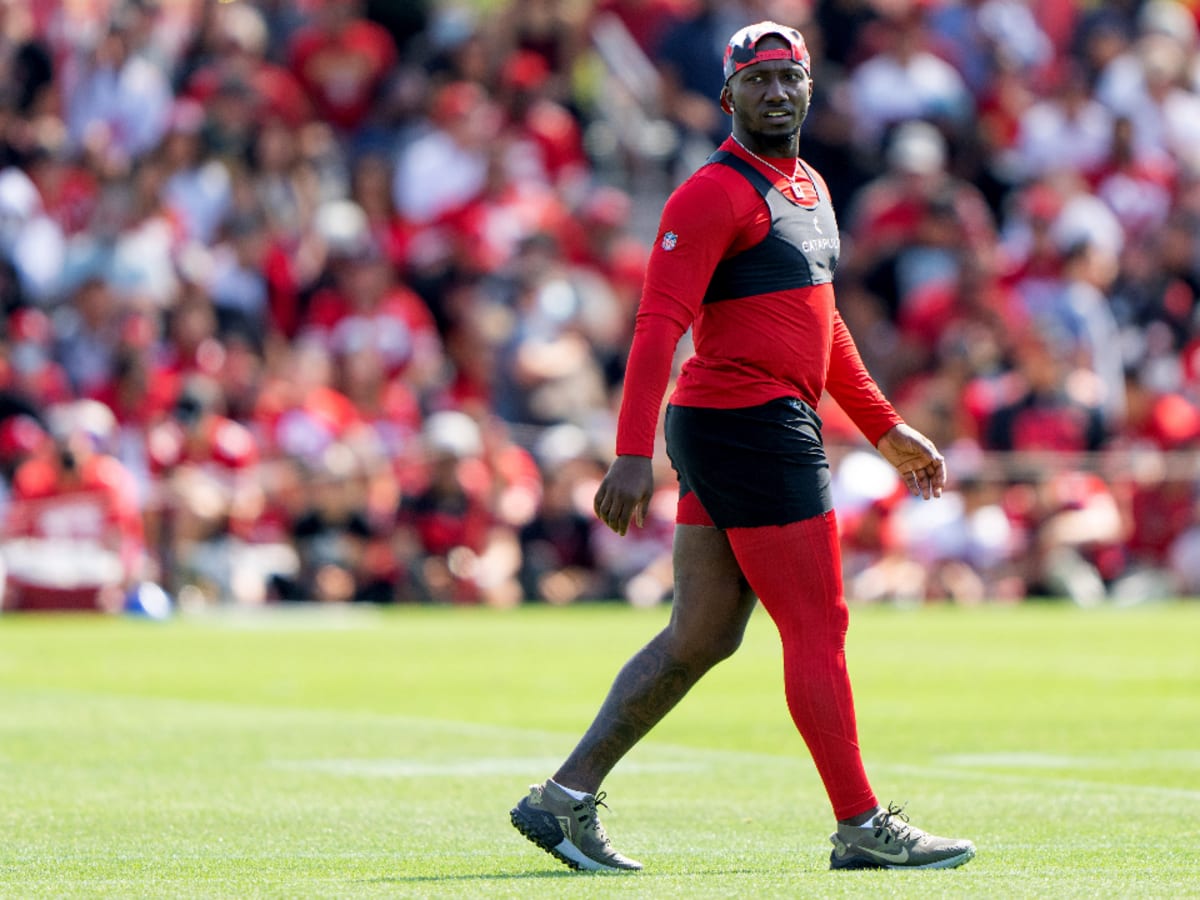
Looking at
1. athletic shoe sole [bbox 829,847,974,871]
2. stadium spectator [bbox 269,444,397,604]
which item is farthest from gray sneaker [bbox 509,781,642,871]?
stadium spectator [bbox 269,444,397,604]

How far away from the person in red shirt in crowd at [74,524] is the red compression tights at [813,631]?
13.2m

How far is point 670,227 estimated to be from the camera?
21.7 feet

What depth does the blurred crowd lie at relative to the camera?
794 inches

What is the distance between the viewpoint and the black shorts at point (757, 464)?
6668 millimetres

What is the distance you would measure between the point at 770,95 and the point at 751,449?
3.25 feet

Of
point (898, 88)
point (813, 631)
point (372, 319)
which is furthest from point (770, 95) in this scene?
point (898, 88)

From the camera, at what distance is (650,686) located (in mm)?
6891

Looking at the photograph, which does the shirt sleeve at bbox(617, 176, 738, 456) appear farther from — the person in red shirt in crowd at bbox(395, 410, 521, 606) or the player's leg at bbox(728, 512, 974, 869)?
the person in red shirt in crowd at bbox(395, 410, 521, 606)

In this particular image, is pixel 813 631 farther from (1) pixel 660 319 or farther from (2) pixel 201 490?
(2) pixel 201 490

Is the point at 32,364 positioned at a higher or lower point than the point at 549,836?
higher

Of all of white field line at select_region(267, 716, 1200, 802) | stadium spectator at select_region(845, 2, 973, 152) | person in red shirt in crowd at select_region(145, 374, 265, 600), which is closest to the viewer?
white field line at select_region(267, 716, 1200, 802)

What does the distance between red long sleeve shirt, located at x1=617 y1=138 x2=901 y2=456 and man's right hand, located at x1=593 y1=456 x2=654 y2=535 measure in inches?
1.6

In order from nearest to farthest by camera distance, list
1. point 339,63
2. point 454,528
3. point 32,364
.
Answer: point 32,364 < point 454,528 < point 339,63

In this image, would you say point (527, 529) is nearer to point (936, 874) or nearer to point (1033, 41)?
point (1033, 41)
